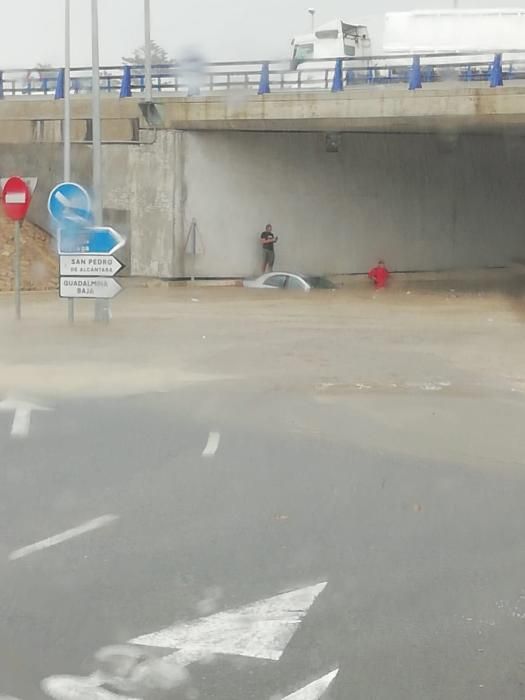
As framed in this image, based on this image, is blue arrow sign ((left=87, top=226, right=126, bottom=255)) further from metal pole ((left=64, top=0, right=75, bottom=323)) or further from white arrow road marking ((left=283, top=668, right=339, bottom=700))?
white arrow road marking ((left=283, top=668, right=339, bottom=700))

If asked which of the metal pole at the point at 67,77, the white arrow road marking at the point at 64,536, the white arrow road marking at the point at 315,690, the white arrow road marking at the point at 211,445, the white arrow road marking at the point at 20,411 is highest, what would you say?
the metal pole at the point at 67,77

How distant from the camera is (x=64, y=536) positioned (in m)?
7.46

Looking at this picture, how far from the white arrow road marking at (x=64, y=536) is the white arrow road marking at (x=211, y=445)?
2.40 meters

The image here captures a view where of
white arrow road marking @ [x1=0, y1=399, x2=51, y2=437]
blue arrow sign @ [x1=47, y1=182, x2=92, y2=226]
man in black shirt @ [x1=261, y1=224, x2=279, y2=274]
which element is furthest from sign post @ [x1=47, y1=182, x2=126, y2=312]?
man in black shirt @ [x1=261, y1=224, x2=279, y2=274]

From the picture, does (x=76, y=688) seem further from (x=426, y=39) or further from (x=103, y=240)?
(x=426, y=39)

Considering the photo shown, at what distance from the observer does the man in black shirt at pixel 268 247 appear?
3209 centimetres

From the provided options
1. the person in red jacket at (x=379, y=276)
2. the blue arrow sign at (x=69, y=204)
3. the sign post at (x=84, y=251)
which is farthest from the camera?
the person in red jacket at (x=379, y=276)

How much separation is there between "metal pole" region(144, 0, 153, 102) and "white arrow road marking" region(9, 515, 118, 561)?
940 inches

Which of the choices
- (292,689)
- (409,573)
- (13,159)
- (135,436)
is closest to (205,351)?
(135,436)

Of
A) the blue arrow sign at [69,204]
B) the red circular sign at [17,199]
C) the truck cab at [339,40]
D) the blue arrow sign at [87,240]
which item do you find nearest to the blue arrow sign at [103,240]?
the blue arrow sign at [87,240]

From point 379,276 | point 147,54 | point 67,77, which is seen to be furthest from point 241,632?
point 379,276

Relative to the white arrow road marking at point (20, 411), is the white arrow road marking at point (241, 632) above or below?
above

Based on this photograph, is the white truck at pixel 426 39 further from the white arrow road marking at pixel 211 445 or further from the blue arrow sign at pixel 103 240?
the white arrow road marking at pixel 211 445

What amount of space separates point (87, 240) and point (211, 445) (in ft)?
30.6
